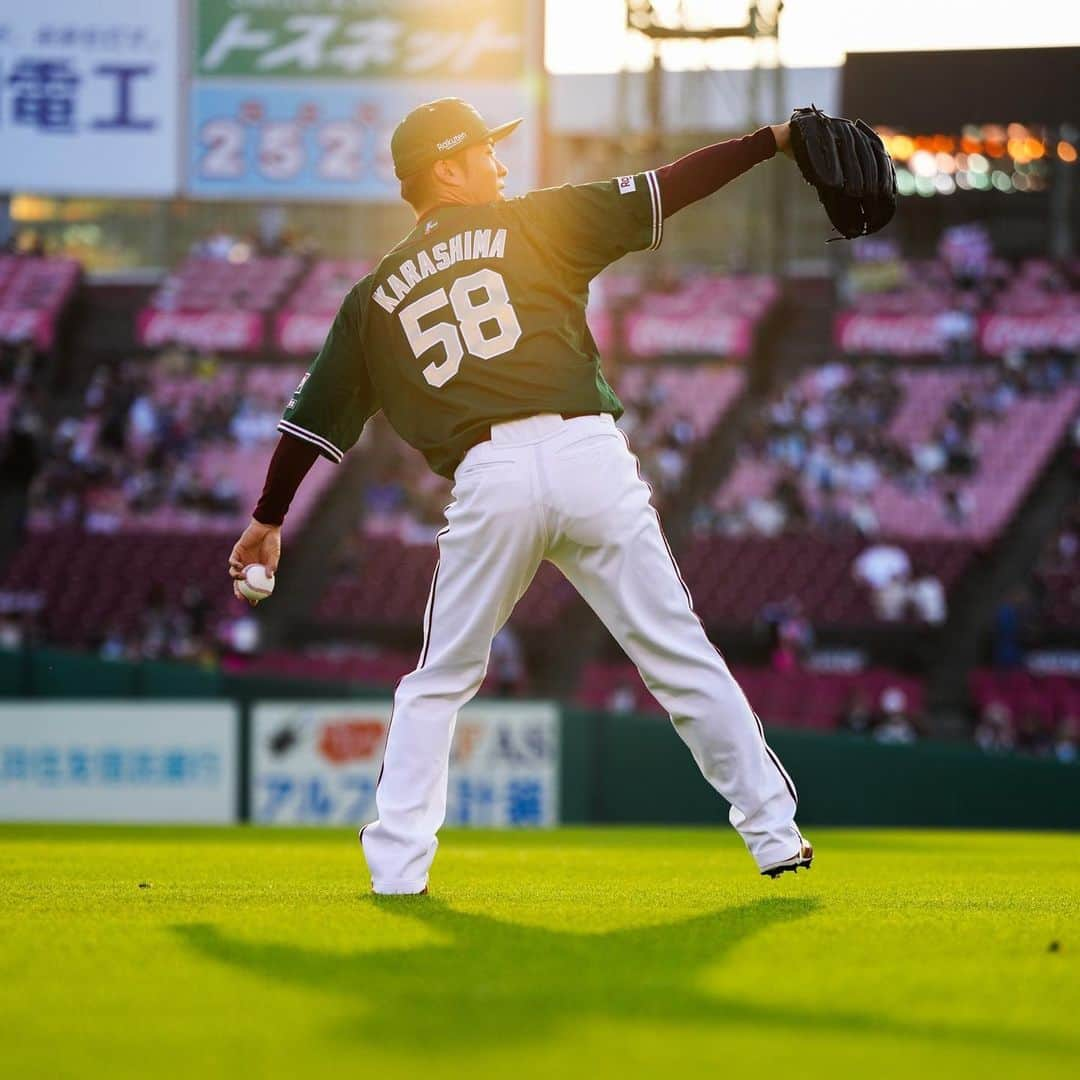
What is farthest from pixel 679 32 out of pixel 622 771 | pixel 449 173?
pixel 449 173

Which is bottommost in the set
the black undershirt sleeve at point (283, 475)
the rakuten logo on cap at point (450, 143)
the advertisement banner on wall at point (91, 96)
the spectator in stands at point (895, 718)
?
the spectator in stands at point (895, 718)

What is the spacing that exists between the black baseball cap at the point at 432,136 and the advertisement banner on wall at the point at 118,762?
924 centimetres

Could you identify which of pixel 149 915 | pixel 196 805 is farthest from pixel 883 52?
pixel 149 915

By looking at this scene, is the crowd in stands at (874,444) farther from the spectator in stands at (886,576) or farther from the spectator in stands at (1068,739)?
the spectator in stands at (1068,739)

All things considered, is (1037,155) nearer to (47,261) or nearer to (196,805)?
(47,261)

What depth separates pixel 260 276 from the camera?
31.2m

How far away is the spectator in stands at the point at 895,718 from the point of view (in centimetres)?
1603

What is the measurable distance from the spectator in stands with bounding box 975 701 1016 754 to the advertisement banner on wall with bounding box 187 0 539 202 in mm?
7079

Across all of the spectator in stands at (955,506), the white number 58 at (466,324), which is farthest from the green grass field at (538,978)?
the spectator in stands at (955,506)

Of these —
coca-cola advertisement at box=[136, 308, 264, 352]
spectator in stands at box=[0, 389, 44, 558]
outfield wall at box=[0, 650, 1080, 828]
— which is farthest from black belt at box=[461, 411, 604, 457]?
coca-cola advertisement at box=[136, 308, 264, 352]

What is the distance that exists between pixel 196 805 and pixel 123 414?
42.0ft

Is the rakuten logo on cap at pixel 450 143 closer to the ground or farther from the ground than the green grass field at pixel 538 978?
farther from the ground

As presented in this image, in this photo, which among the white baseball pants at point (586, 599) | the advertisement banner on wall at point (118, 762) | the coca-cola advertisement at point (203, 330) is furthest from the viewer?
the coca-cola advertisement at point (203, 330)

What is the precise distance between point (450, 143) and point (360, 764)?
9.19 metres
